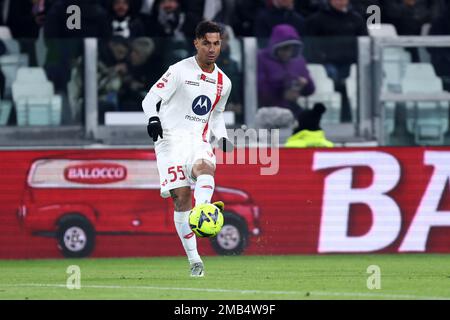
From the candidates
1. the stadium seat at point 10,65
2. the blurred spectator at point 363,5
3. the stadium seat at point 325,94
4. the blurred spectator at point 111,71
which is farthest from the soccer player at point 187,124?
the blurred spectator at point 363,5

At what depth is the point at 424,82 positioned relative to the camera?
1812 cm

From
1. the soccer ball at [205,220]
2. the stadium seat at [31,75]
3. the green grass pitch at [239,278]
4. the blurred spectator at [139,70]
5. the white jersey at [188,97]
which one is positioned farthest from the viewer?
the blurred spectator at [139,70]

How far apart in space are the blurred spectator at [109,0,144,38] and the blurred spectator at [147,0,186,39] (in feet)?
0.74

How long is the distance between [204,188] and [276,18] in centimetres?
664

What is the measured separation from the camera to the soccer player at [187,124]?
41.9ft

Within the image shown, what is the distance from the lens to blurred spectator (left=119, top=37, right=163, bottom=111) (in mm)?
17703

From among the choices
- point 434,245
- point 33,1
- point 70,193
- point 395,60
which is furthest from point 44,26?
point 434,245

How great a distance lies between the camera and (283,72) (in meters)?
18.0

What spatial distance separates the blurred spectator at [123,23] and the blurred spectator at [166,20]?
23cm

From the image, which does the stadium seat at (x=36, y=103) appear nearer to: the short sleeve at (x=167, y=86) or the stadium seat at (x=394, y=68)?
the stadium seat at (x=394, y=68)

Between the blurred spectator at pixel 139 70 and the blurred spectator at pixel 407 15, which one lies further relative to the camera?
the blurred spectator at pixel 407 15

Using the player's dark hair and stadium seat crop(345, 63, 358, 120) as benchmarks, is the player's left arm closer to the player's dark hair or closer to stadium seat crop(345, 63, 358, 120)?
the player's dark hair

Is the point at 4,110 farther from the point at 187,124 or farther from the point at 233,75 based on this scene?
the point at 187,124

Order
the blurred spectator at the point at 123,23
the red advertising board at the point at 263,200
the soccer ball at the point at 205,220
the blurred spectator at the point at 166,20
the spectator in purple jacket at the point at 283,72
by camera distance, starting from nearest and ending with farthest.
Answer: the soccer ball at the point at 205,220 → the red advertising board at the point at 263,200 → the spectator in purple jacket at the point at 283,72 → the blurred spectator at the point at 123,23 → the blurred spectator at the point at 166,20
